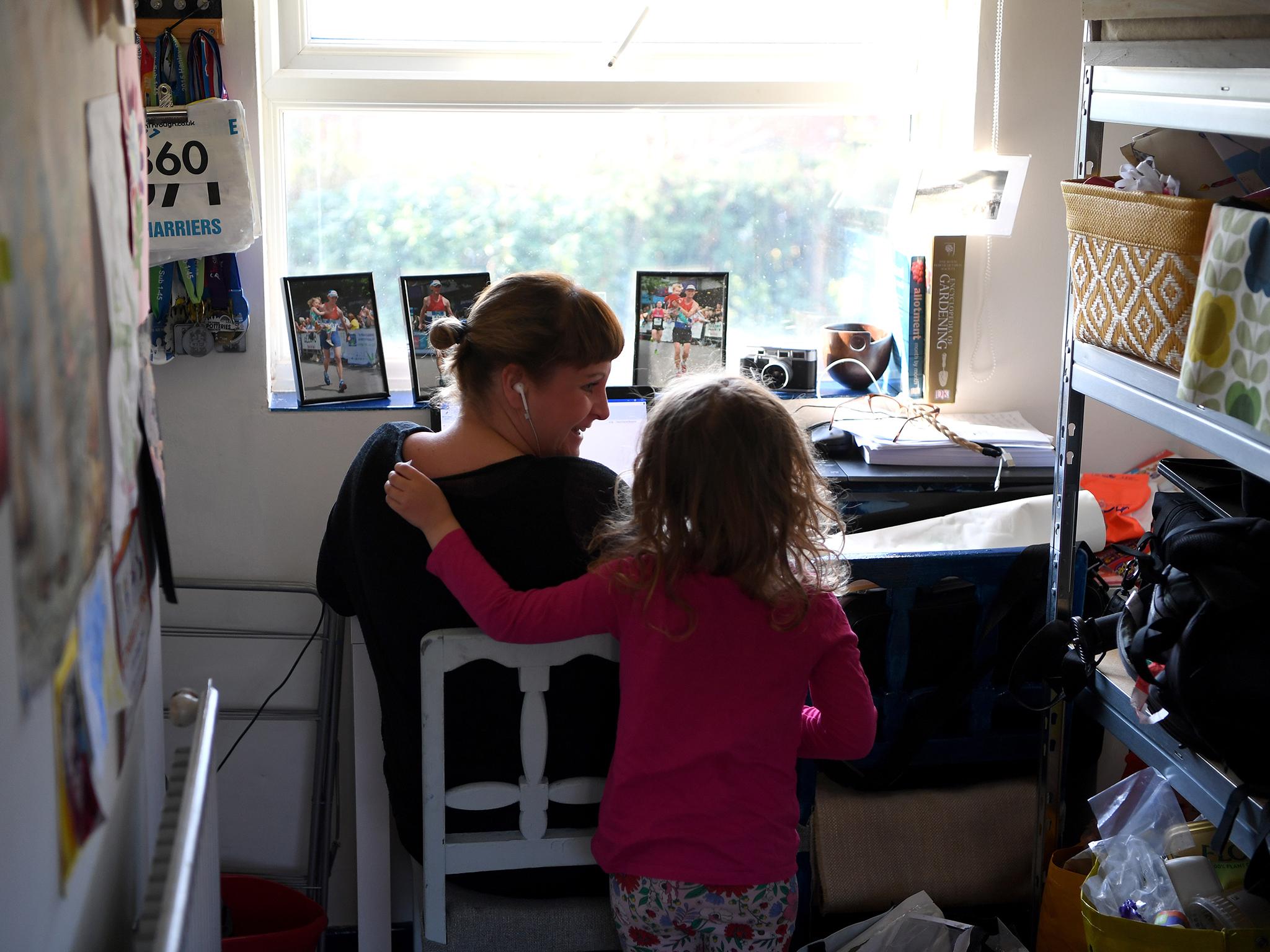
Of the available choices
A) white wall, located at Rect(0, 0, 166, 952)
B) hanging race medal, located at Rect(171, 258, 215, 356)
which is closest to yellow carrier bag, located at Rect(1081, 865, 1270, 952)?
white wall, located at Rect(0, 0, 166, 952)

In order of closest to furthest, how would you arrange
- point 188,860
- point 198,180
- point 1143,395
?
point 188,860 → point 1143,395 → point 198,180

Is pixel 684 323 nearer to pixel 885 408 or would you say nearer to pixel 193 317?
pixel 885 408

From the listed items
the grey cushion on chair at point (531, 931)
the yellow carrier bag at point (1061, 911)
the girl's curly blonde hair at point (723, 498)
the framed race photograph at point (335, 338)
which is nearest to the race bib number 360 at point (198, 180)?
the framed race photograph at point (335, 338)

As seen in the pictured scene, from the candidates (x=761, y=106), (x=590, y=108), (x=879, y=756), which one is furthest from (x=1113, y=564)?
(x=590, y=108)

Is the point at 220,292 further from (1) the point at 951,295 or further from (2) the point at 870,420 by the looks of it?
(1) the point at 951,295

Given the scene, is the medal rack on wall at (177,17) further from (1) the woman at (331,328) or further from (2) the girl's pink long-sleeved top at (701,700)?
(2) the girl's pink long-sleeved top at (701,700)

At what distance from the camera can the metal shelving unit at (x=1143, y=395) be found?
3.70 ft

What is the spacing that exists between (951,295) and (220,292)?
132 cm

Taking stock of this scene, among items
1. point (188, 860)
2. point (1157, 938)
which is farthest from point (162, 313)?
point (1157, 938)

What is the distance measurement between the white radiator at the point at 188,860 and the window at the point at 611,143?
49.9 inches

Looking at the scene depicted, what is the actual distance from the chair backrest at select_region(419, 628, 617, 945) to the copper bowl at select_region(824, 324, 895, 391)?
1111 mm

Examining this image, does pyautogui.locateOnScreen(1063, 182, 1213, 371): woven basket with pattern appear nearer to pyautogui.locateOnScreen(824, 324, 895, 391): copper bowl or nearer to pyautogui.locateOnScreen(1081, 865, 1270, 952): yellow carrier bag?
pyautogui.locateOnScreen(1081, 865, 1270, 952): yellow carrier bag

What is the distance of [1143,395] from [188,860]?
3.56ft

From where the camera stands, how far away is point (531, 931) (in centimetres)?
144
